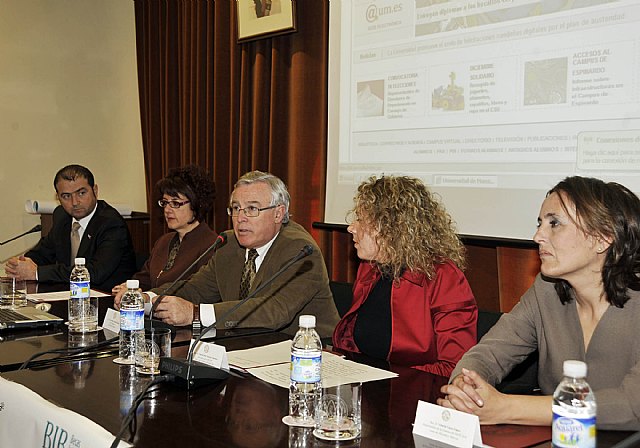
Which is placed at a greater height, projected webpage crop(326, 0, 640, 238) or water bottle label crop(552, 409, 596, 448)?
projected webpage crop(326, 0, 640, 238)

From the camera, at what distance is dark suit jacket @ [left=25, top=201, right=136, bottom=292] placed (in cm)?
409

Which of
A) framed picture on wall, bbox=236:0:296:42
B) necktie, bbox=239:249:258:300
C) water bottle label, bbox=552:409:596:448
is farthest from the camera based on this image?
framed picture on wall, bbox=236:0:296:42

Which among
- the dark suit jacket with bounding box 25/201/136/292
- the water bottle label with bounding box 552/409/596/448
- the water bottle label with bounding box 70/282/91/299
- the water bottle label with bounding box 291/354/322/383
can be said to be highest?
the water bottle label with bounding box 552/409/596/448

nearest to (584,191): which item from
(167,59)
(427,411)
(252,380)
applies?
(427,411)

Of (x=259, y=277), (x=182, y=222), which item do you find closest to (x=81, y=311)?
(x=259, y=277)

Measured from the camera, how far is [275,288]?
2789 millimetres

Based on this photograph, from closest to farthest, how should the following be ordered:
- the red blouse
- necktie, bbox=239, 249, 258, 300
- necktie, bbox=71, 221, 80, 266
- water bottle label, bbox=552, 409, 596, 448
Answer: water bottle label, bbox=552, 409, 596, 448 < the red blouse < necktie, bbox=239, 249, 258, 300 < necktie, bbox=71, 221, 80, 266

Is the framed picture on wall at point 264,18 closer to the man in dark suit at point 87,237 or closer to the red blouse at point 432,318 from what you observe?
the man in dark suit at point 87,237

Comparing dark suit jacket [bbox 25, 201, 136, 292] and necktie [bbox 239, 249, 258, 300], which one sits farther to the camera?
dark suit jacket [bbox 25, 201, 136, 292]

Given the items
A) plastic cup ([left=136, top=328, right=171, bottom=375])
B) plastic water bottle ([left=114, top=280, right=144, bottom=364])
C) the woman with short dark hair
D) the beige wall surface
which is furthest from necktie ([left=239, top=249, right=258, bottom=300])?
the beige wall surface

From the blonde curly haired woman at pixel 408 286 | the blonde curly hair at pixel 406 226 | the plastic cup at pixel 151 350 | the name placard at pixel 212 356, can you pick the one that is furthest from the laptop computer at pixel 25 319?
the blonde curly hair at pixel 406 226

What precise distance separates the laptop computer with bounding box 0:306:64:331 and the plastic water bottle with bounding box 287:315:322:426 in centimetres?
134

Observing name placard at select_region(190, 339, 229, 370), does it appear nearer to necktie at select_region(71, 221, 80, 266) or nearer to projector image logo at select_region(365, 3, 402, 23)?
projector image logo at select_region(365, 3, 402, 23)

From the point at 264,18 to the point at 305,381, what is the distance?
126 inches
